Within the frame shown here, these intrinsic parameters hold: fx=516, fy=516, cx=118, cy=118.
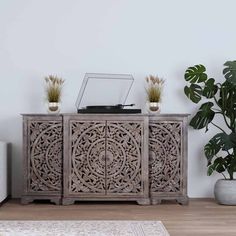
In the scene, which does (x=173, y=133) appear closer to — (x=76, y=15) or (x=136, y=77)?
(x=136, y=77)

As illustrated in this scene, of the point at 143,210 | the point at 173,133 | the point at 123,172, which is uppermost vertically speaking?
the point at 173,133

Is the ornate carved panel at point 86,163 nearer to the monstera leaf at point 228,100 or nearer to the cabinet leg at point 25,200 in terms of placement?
the cabinet leg at point 25,200

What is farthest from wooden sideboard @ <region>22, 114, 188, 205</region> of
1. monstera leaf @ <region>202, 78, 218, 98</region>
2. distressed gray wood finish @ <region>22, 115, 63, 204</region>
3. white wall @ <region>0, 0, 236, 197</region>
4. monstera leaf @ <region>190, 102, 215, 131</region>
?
white wall @ <region>0, 0, 236, 197</region>

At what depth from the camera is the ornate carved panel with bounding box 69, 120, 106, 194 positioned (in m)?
4.35

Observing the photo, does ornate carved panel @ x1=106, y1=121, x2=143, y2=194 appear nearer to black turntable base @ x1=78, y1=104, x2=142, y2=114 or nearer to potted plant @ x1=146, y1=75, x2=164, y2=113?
black turntable base @ x1=78, y1=104, x2=142, y2=114

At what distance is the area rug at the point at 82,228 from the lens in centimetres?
312

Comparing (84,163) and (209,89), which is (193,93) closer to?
(209,89)

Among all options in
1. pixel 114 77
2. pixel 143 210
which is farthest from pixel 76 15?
pixel 143 210

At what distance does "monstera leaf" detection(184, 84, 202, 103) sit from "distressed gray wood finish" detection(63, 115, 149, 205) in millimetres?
494

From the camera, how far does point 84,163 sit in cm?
436

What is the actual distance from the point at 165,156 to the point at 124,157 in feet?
1.17

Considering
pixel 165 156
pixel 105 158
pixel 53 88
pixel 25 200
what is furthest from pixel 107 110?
pixel 25 200

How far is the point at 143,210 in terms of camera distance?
408 cm

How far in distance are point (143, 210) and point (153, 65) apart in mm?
1424
